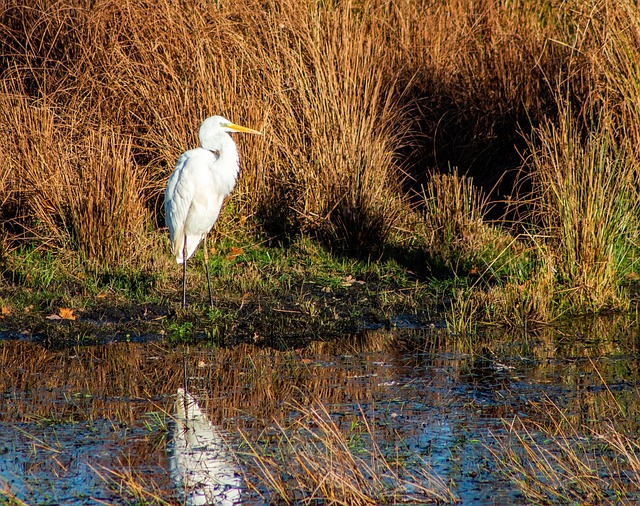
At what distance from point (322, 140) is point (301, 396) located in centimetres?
383

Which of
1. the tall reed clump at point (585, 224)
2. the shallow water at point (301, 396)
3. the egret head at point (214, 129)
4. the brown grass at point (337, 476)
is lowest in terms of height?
the shallow water at point (301, 396)

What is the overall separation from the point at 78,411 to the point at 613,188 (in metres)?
3.99

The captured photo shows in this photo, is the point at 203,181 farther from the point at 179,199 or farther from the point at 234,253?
the point at 234,253

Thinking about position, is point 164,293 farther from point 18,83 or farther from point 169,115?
point 18,83

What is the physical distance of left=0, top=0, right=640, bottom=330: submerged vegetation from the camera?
7270 millimetres

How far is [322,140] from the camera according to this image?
8.48 metres

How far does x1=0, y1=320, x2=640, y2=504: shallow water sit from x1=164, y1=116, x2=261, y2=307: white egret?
5.10ft

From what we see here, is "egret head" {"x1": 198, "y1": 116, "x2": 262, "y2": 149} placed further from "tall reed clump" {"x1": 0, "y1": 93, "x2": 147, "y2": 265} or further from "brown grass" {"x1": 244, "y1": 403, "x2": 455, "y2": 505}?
"brown grass" {"x1": 244, "y1": 403, "x2": 455, "y2": 505}

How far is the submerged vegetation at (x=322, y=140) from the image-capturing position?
7270 mm

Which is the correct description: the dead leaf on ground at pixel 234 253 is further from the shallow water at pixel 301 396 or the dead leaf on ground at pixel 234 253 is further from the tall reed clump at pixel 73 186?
the shallow water at pixel 301 396

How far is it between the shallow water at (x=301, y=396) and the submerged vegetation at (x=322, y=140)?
0.86m

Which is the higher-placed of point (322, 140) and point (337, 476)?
point (322, 140)

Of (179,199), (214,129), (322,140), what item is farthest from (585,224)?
(179,199)

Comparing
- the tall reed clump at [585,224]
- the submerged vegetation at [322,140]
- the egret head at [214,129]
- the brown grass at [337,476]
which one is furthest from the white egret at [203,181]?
the brown grass at [337,476]
